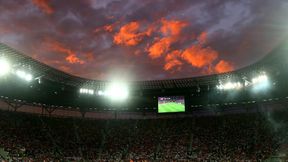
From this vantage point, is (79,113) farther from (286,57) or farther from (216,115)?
(286,57)

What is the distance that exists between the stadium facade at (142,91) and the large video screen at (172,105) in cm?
309

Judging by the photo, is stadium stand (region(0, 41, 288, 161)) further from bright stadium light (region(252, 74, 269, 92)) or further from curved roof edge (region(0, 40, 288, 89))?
bright stadium light (region(252, 74, 269, 92))

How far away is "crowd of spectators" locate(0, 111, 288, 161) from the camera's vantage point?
39.7 meters

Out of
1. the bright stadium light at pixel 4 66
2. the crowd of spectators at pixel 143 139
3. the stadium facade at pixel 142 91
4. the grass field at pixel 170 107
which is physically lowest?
the crowd of spectators at pixel 143 139

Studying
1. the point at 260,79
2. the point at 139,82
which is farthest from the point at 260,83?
the point at 139,82

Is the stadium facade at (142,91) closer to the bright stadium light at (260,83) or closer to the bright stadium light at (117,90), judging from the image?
the bright stadium light at (260,83)

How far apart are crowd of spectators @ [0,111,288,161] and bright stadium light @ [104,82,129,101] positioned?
20.0 ft

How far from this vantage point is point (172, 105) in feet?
165

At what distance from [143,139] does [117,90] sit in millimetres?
11940

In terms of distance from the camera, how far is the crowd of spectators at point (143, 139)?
39.7m

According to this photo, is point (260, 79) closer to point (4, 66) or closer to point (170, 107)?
point (170, 107)

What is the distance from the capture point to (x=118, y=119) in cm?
5797

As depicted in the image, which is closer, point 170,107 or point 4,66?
point 4,66

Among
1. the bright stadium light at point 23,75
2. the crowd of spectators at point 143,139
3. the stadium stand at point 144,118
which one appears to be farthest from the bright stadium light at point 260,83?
the bright stadium light at point 23,75
